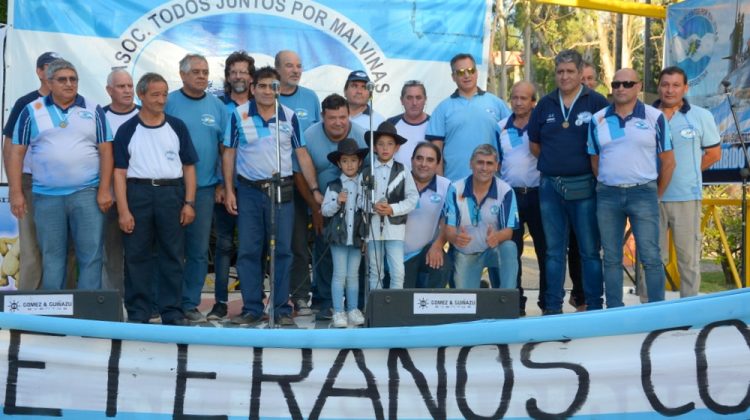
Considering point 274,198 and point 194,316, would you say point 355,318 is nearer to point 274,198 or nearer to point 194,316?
point 274,198

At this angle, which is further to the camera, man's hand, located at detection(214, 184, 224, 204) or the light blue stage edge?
man's hand, located at detection(214, 184, 224, 204)

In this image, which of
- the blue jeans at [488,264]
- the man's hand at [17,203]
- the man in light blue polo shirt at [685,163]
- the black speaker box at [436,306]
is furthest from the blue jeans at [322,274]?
the black speaker box at [436,306]

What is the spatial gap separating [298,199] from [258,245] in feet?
1.96

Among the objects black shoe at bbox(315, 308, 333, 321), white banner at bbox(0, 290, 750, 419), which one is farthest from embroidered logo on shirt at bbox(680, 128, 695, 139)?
white banner at bbox(0, 290, 750, 419)

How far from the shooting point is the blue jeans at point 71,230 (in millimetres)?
7230

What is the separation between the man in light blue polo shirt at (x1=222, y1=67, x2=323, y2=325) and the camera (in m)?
7.59

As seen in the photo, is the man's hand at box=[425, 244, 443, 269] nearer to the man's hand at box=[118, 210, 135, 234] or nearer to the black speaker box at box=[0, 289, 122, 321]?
the man's hand at box=[118, 210, 135, 234]

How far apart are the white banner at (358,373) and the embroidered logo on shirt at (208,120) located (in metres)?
3.60

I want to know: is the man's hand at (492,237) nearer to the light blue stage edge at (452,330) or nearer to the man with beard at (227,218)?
the man with beard at (227,218)

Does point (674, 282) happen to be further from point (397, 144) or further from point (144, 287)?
point (144, 287)

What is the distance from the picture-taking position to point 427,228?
25.6ft

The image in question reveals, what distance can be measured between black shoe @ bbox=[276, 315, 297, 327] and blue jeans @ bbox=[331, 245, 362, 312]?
35cm

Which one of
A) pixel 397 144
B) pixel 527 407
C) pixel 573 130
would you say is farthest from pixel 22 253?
pixel 527 407

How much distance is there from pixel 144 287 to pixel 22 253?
3.60ft
